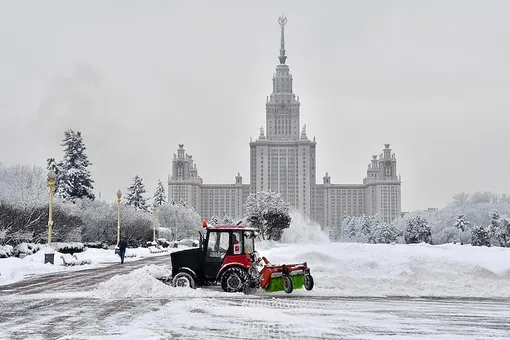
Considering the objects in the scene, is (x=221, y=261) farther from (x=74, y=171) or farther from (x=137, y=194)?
(x=137, y=194)

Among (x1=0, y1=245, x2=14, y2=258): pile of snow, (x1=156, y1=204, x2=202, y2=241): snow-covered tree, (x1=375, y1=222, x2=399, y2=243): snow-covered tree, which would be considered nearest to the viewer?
(x1=0, y1=245, x2=14, y2=258): pile of snow

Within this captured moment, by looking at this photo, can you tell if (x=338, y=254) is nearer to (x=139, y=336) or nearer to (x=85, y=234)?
(x=139, y=336)

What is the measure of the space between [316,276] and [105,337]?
45.6 ft

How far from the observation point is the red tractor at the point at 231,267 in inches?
695

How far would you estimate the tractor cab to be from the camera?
17719 millimetres

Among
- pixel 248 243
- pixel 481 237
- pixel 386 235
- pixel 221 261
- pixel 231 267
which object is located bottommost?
pixel 386 235

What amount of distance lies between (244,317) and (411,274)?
11585mm

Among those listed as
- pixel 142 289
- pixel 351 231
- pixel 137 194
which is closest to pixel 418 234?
pixel 137 194

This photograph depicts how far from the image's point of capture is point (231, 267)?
17.9m

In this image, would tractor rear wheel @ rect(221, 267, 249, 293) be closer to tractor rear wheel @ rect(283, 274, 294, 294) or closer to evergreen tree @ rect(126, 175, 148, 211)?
tractor rear wheel @ rect(283, 274, 294, 294)

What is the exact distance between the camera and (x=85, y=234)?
68.1 m

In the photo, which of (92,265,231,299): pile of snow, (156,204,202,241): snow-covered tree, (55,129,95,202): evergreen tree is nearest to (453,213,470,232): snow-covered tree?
(156,204,202,241): snow-covered tree

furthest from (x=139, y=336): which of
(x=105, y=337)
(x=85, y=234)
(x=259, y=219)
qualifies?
(x=259, y=219)

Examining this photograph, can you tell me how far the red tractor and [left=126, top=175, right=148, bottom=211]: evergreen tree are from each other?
82448 millimetres
